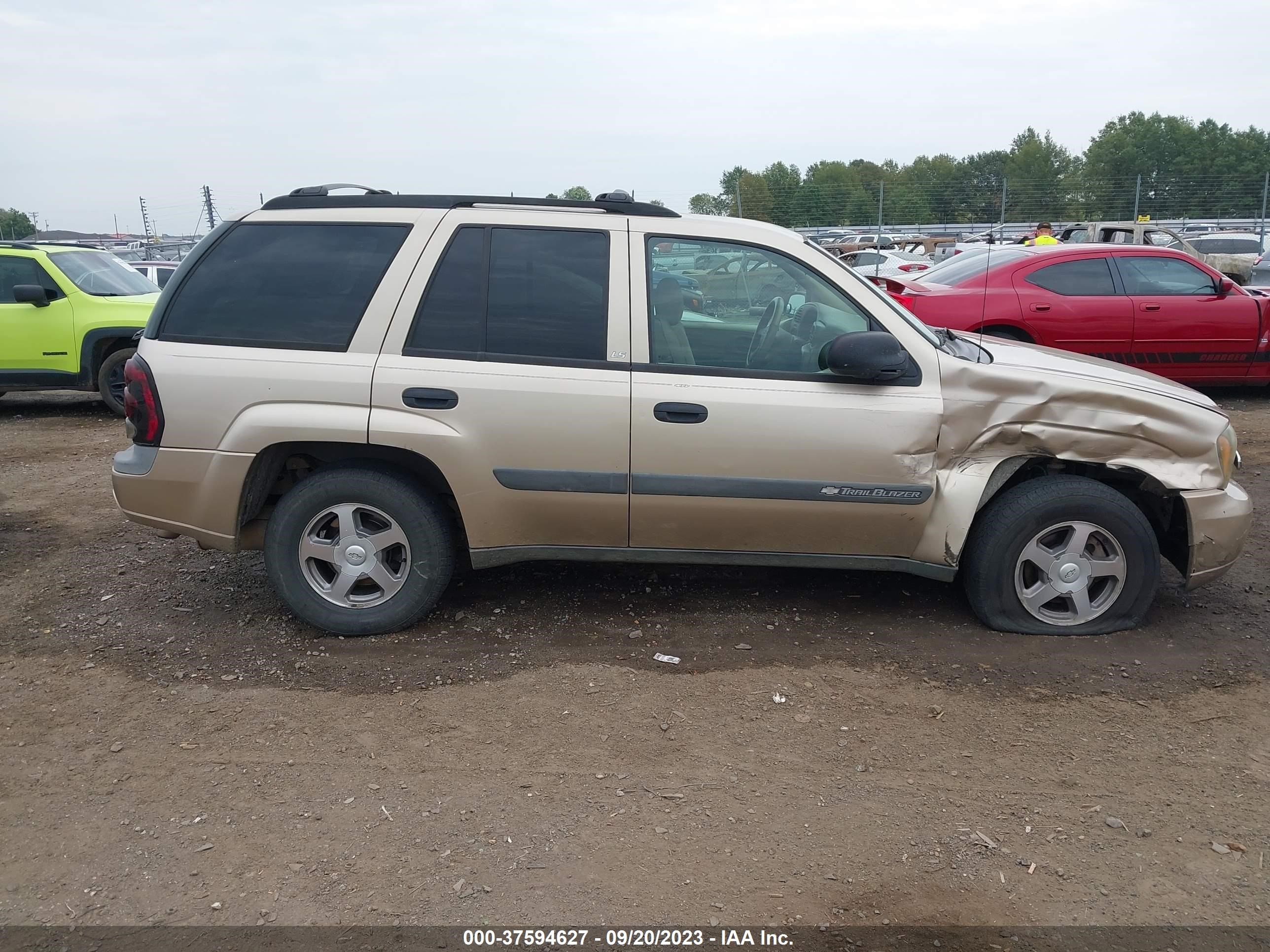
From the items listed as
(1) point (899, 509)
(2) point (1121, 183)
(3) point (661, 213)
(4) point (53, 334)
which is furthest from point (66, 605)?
(2) point (1121, 183)

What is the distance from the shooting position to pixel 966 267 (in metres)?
9.56

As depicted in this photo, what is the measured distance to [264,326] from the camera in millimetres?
4211

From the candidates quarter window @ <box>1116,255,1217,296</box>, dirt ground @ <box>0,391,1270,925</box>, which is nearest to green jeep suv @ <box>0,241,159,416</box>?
dirt ground @ <box>0,391,1270,925</box>

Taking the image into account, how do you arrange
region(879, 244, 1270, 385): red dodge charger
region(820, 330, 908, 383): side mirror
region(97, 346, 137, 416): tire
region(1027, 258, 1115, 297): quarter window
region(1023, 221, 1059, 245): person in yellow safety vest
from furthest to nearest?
1. region(1023, 221, 1059, 245): person in yellow safety vest
2. region(97, 346, 137, 416): tire
3. region(1027, 258, 1115, 297): quarter window
4. region(879, 244, 1270, 385): red dodge charger
5. region(820, 330, 908, 383): side mirror

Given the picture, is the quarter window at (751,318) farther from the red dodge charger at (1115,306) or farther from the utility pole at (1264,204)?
the utility pole at (1264,204)

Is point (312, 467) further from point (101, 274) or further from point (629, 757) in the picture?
point (101, 274)

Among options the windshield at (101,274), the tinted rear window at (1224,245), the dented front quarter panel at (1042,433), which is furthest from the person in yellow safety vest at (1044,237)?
the windshield at (101,274)

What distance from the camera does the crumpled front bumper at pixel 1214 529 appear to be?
14.1 feet

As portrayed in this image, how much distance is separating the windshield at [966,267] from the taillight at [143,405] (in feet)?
23.4

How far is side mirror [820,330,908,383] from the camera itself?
3996 mm

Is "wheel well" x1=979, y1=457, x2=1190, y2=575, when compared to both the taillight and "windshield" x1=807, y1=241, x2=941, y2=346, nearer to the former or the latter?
"windshield" x1=807, y1=241, x2=941, y2=346

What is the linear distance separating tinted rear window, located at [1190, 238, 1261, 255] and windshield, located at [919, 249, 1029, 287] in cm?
1723

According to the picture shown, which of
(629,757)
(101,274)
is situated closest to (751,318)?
(629,757)

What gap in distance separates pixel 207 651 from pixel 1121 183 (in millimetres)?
28873
